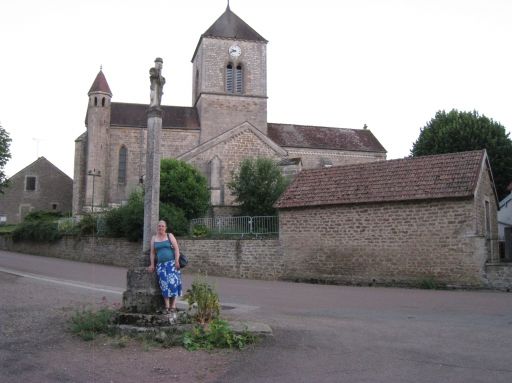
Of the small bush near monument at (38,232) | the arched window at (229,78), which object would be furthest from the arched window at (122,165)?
the small bush near monument at (38,232)

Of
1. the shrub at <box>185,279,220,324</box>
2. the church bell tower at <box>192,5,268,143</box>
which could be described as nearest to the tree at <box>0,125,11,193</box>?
the shrub at <box>185,279,220,324</box>

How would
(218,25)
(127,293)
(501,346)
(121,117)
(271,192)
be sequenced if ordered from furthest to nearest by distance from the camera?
(218,25), (121,117), (271,192), (127,293), (501,346)

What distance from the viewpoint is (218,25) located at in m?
44.2

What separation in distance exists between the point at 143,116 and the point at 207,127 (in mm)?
5389

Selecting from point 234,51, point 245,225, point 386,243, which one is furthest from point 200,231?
point 234,51

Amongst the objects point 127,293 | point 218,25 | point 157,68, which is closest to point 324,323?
point 127,293

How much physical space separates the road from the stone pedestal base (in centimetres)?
202

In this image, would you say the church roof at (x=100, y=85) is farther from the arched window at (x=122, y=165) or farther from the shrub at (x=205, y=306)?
the shrub at (x=205, y=306)

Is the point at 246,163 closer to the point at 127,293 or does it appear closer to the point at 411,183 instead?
the point at 411,183

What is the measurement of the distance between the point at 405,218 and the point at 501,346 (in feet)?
33.1

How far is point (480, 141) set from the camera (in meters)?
31.7

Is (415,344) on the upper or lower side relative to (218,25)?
lower

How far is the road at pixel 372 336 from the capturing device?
6090mm

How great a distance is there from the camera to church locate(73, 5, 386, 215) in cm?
3978
